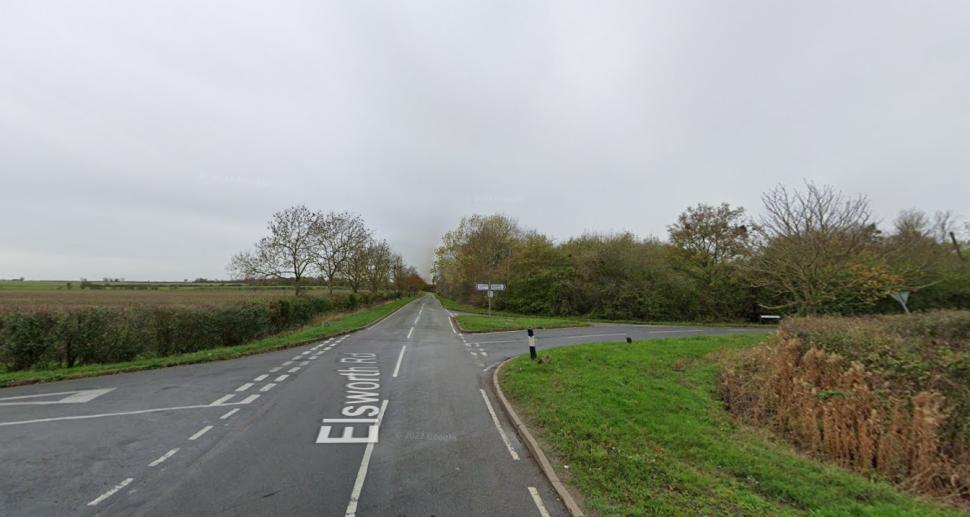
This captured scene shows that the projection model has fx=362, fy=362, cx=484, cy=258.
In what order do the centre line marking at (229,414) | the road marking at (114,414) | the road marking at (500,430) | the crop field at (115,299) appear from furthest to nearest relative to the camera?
the crop field at (115,299)
the centre line marking at (229,414)
the road marking at (114,414)
the road marking at (500,430)

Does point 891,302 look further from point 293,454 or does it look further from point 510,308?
point 293,454

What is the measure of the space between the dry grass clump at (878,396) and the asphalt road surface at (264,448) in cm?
532

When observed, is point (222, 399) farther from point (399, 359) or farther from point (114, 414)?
point (399, 359)

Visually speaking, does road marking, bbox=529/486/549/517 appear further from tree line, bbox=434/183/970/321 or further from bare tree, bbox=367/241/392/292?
bare tree, bbox=367/241/392/292

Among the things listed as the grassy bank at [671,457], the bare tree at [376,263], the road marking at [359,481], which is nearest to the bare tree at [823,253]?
the grassy bank at [671,457]

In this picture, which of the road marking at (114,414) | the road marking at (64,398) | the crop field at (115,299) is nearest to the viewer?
the road marking at (114,414)

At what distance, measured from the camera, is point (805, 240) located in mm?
14266

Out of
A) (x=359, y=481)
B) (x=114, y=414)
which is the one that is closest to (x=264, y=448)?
(x=359, y=481)

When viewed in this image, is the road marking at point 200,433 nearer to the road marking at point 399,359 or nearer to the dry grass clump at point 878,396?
the road marking at point 399,359

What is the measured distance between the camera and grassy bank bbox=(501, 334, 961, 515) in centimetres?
386

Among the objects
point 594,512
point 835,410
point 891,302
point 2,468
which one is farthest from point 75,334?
point 891,302

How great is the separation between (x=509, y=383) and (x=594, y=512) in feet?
16.3

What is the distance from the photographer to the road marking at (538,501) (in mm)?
3709

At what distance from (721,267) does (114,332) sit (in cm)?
3598
